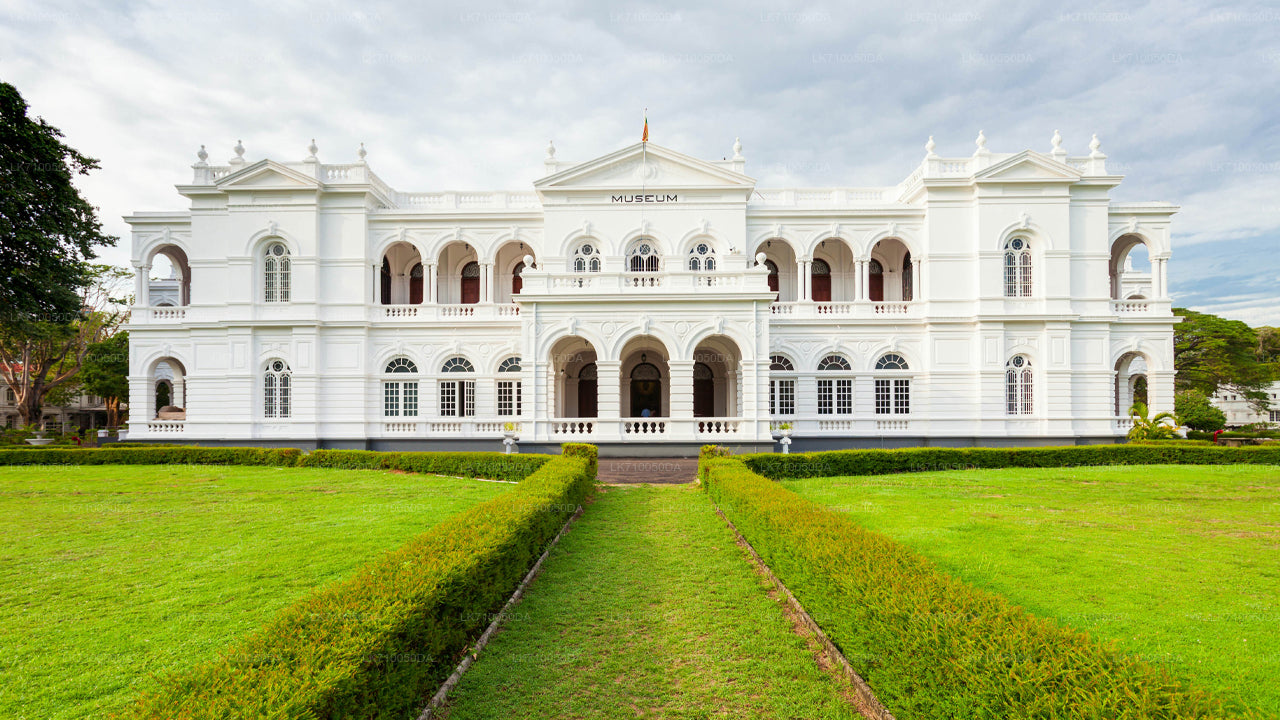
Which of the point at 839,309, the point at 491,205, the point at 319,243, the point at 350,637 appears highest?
the point at 491,205

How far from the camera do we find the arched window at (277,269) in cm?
2555

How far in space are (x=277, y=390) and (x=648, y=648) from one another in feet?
79.2

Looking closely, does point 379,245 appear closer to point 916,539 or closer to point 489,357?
point 489,357

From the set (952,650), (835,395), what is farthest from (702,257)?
(952,650)

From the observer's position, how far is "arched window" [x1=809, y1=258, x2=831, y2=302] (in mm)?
27922

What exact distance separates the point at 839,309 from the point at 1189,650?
2098 centimetres

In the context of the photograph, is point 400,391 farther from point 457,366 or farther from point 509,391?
point 509,391

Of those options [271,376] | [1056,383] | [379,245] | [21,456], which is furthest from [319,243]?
[1056,383]

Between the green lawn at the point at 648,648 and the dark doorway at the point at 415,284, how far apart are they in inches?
851

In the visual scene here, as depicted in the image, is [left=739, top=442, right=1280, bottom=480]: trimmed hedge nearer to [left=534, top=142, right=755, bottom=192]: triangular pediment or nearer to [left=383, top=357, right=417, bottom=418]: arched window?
[left=534, top=142, right=755, bottom=192]: triangular pediment

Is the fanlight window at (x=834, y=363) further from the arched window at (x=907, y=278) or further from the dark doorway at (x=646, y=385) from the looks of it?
the dark doorway at (x=646, y=385)

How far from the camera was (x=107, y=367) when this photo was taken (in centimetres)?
3806

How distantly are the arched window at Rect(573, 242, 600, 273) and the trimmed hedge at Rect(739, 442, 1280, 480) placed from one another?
40.2 feet

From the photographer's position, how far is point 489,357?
25.4 metres
